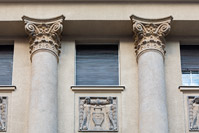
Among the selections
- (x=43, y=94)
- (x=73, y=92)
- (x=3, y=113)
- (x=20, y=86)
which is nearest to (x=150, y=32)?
(x=73, y=92)

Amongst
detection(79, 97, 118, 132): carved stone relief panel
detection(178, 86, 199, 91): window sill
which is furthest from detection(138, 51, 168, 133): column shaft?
detection(79, 97, 118, 132): carved stone relief panel

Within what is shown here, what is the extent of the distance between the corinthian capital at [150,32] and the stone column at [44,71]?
2.48 meters

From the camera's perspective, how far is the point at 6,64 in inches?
981

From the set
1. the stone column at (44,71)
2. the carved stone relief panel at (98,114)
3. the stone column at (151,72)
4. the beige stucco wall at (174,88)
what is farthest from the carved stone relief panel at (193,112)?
the stone column at (44,71)

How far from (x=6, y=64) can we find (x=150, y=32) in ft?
15.8

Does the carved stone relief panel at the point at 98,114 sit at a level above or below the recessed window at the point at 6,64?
below

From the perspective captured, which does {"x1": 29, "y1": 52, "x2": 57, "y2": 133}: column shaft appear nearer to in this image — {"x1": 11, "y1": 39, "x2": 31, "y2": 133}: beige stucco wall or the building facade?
the building facade

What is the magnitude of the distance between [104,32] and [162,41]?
1985mm

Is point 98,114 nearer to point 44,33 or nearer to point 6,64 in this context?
point 44,33

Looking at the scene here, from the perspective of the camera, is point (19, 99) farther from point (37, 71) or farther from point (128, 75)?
point (128, 75)

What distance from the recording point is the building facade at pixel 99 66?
2336cm

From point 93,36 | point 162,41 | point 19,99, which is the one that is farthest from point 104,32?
point 19,99

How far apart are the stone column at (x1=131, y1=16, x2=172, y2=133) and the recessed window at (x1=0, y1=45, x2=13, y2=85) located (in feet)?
13.7

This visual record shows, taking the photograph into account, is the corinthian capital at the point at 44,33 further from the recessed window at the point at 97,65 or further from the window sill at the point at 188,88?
the window sill at the point at 188,88
